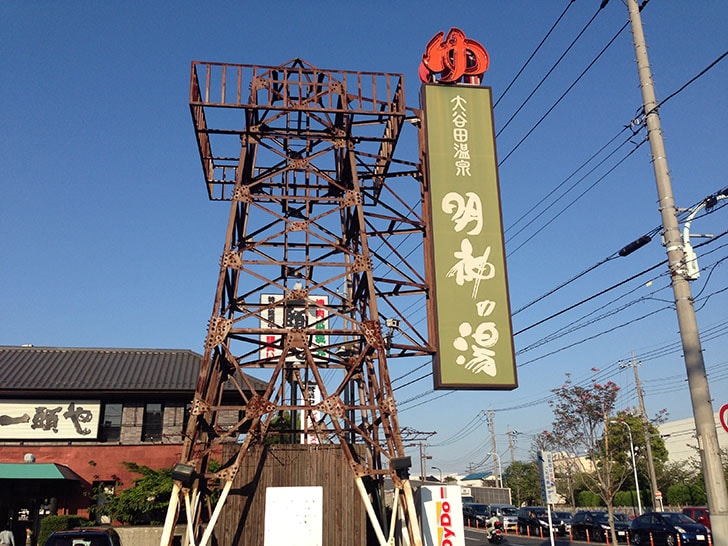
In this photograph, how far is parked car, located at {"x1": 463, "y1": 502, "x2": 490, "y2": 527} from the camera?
5009 cm

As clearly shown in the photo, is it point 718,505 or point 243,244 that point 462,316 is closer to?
point 243,244

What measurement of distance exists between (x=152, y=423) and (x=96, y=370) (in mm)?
4026

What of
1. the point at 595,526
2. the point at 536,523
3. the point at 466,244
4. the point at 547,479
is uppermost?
the point at 466,244

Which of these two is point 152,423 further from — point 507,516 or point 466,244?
point 507,516

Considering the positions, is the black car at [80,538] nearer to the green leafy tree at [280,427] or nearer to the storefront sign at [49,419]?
the green leafy tree at [280,427]

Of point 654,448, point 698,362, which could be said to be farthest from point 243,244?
point 654,448

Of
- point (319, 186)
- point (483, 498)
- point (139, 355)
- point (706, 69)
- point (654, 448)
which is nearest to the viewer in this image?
point (706, 69)

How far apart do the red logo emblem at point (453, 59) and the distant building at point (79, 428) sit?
15.8 m

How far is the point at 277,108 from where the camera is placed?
17.9m

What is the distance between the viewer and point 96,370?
30.1 m

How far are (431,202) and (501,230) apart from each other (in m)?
2.18

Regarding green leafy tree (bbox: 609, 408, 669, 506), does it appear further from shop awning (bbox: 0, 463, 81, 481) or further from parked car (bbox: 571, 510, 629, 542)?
shop awning (bbox: 0, 463, 81, 481)

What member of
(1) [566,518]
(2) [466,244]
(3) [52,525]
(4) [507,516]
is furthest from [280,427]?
(4) [507,516]

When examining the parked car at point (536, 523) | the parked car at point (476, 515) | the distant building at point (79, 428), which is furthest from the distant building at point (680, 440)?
the distant building at point (79, 428)
